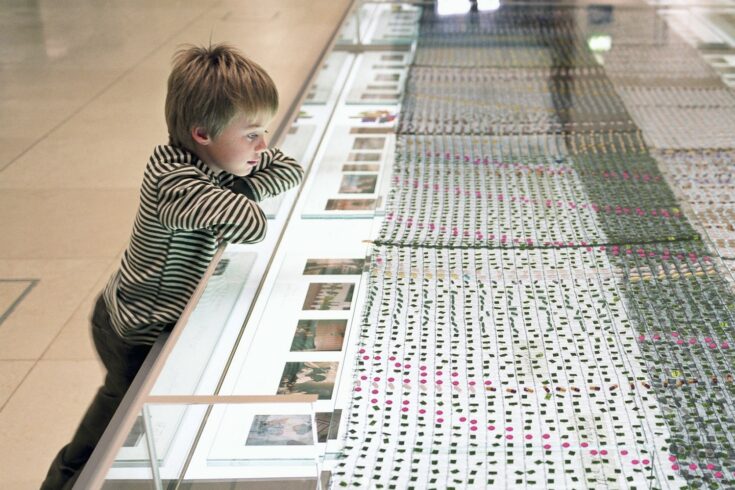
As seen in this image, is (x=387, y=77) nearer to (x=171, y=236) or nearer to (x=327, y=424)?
(x=171, y=236)

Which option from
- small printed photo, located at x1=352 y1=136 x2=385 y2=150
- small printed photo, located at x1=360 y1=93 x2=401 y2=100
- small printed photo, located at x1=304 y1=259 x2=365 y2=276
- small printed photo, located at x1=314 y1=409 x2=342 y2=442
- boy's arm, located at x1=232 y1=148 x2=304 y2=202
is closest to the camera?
small printed photo, located at x1=314 y1=409 x2=342 y2=442

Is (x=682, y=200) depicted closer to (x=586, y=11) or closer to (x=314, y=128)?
(x=314, y=128)

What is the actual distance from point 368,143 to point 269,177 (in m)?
1.00

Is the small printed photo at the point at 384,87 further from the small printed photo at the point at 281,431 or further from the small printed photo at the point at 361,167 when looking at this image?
the small printed photo at the point at 281,431

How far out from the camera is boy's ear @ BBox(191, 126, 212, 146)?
1541mm

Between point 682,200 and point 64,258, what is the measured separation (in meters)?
1.87

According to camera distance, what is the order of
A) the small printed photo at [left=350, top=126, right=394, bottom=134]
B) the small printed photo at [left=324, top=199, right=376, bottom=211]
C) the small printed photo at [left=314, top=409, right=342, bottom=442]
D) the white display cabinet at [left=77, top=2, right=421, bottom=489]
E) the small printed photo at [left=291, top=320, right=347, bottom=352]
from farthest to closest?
the small printed photo at [left=350, top=126, right=394, bottom=134]
the small printed photo at [left=324, top=199, right=376, bottom=211]
the small printed photo at [left=291, top=320, right=347, bottom=352]
the small printed photo at [left=314, top=409, right=342, bottom=442]
the white display cabinet at [left=77, top=2, right=421, bottom=489]

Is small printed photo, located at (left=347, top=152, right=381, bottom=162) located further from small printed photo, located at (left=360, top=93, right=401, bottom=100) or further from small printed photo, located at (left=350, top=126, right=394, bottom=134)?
small printed photo, located at (left=360, top=93, right=401, bottom=100)

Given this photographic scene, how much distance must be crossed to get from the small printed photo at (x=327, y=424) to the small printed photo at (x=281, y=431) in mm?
71

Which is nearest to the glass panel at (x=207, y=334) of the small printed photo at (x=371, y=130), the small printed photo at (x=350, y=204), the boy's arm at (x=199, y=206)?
the boy's arm at (x=199, y=206)

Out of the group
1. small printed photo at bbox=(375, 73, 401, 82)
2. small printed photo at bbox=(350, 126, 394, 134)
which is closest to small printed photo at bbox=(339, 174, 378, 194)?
small printed photo at bbox=(350, 126, 394, 134)

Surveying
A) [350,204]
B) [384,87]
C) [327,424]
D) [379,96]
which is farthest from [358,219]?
[384,87]

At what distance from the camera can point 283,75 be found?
533 centimetres

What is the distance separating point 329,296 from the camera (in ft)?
6.05
